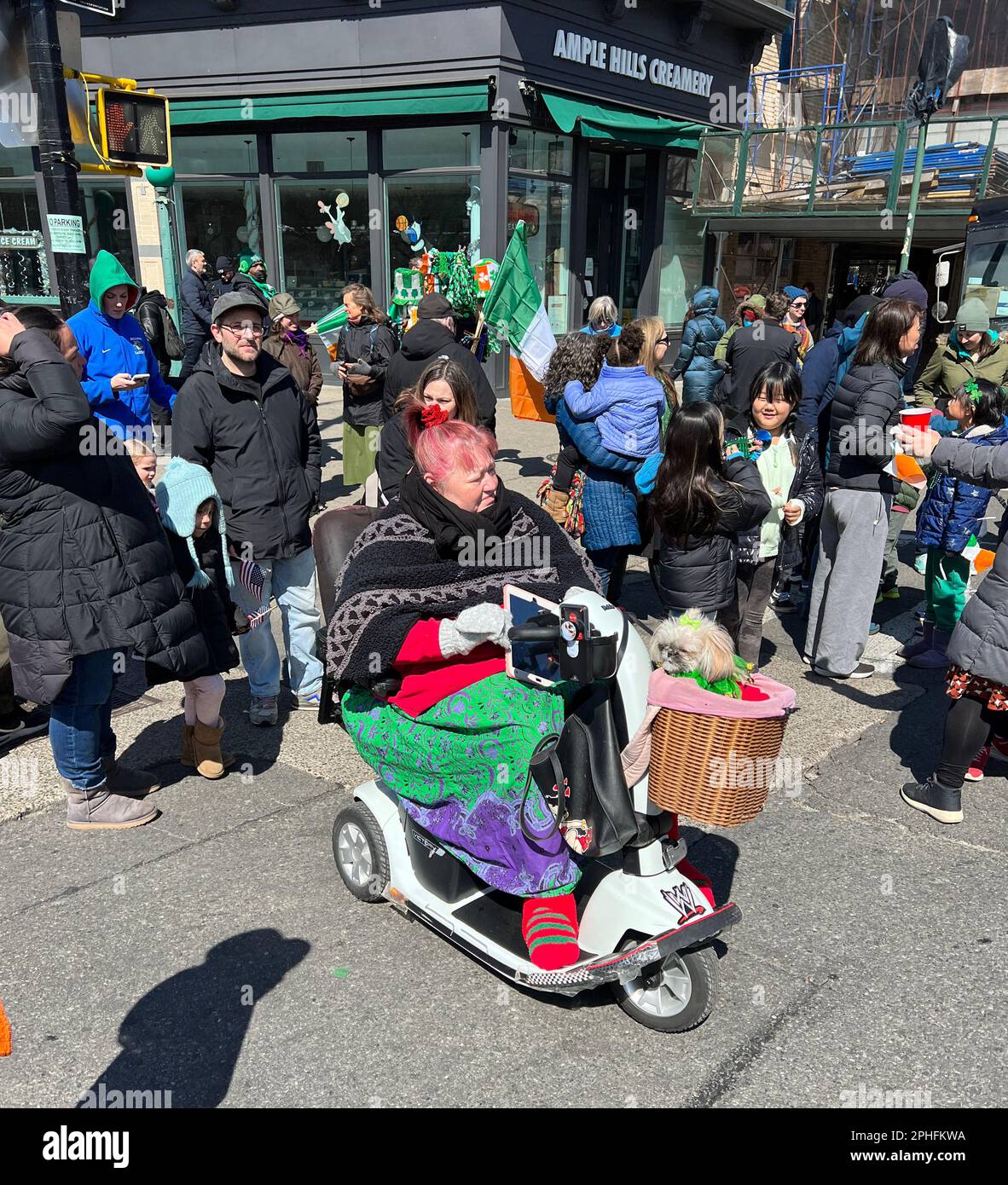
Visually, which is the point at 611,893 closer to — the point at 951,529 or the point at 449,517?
the point at 449,517

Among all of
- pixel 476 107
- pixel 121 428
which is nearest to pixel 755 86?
pixel 476 107

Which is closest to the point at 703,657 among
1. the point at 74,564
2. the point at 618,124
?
the point at 74,564

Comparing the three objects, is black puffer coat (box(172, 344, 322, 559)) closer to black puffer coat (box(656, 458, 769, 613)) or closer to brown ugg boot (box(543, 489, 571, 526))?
black puffer coat (box(656, 458, 769, 613))

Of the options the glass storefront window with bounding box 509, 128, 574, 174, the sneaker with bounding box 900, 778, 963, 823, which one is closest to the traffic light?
the sneaker with bounding box 900, 778, 963, 823

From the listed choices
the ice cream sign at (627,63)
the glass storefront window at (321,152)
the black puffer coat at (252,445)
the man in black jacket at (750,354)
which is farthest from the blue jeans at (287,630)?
the ice cream sign at (627,63)

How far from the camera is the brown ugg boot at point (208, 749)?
4.67 m

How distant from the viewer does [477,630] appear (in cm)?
281

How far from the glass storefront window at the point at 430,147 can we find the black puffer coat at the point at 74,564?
452 inches

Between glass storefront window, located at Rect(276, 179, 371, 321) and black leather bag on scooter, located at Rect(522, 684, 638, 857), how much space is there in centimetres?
1380

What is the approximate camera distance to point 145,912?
145 inches

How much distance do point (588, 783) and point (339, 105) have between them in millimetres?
13822

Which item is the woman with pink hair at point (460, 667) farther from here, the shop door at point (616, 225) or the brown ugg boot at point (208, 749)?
the shop door at point (616, 225)

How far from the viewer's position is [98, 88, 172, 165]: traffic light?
21.9ft
